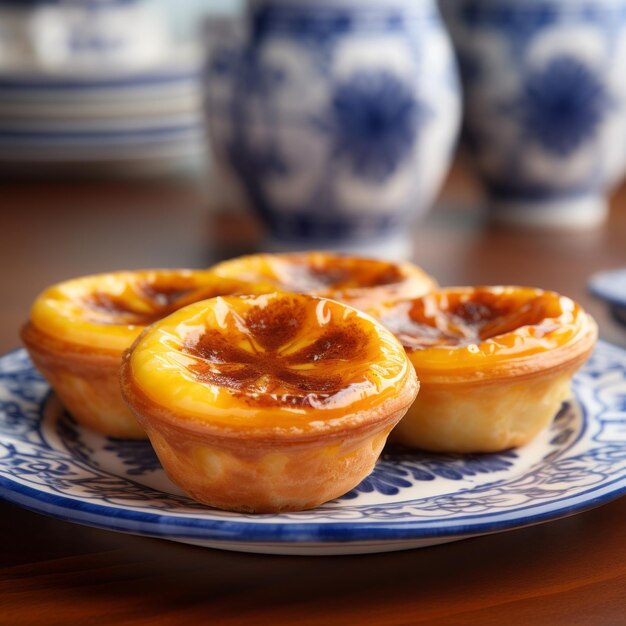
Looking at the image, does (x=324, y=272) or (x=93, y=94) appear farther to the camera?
(x=93, y=94)

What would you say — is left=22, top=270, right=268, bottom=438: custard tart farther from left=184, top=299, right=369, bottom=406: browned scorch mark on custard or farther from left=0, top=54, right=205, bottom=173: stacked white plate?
left=0, top=54, right=205, bottom=173: stacked white plate

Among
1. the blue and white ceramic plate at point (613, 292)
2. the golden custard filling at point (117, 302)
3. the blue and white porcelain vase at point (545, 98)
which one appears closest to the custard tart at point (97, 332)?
the golden custard filling at point (117, 302)

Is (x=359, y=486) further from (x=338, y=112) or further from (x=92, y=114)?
(x=92, y=114)

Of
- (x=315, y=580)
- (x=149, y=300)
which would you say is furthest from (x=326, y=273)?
(x=315, y=580)

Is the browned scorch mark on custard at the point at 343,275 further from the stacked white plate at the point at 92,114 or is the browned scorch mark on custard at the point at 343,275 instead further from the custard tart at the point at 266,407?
the stacked white plate at the point at 92,114

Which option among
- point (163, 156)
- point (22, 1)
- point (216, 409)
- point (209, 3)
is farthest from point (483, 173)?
point (209, 3)

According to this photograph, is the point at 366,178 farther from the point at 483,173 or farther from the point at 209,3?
the point at 209,3

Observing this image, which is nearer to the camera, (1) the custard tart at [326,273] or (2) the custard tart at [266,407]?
(2) the custard tart at [266,407]

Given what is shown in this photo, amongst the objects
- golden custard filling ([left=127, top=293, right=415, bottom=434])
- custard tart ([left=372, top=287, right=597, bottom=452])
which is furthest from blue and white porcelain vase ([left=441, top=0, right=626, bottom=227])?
golden custard filling ([left=127, top=293, right=415, bottom=434])
